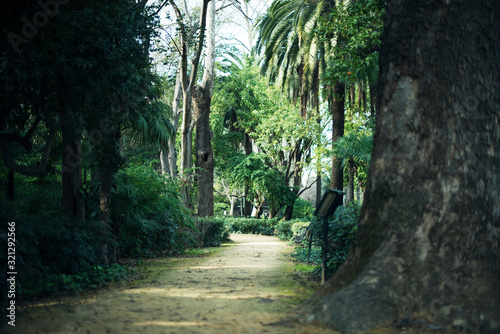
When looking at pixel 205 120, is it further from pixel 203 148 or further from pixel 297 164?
pixel 297 164

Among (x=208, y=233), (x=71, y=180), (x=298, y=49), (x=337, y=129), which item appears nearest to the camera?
(x=71, y=180)

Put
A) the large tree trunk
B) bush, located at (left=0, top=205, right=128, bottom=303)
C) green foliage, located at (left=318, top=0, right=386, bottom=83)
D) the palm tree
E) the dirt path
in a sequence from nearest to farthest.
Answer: the dirt path, the large tree trunk, bush, located at (left=0, top=205, right=128, bottom=303), green foliage, located at (left=318, top=0, right=386, bottom=83), the palm tree

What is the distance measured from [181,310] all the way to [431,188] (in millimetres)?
3301

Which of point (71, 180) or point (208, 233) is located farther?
point (208, 233)

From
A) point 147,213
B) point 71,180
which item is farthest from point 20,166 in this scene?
point 147,213

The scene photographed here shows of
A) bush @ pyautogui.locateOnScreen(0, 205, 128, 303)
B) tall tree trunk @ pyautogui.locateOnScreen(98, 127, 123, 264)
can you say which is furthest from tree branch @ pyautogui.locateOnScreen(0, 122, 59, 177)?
tall tree trunk @ pyautogui.locateOnScreen(98, 127, 123, 264)

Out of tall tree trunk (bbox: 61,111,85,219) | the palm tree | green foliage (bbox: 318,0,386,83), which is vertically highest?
the palm tree

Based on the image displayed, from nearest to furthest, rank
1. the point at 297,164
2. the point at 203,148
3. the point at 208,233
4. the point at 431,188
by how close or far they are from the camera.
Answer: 1. the point at 431,188
2. the point at 208,233
3. the point at 203,148
4. the point at 297,164

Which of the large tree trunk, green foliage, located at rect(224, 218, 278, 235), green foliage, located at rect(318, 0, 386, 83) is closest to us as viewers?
the large tree trunk

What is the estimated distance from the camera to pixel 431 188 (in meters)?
5.30

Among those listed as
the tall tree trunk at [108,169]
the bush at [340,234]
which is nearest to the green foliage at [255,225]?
the tall tree trunk at [108,169]

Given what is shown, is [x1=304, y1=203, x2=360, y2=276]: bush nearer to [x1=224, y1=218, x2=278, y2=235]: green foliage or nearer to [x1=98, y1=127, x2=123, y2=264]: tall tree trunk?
[x1=98, y1=127, x2=123, y2=264]: tall tree trunk

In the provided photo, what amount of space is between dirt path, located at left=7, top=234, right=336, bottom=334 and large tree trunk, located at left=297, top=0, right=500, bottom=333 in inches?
26.5

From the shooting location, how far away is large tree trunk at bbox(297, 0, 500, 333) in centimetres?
499
